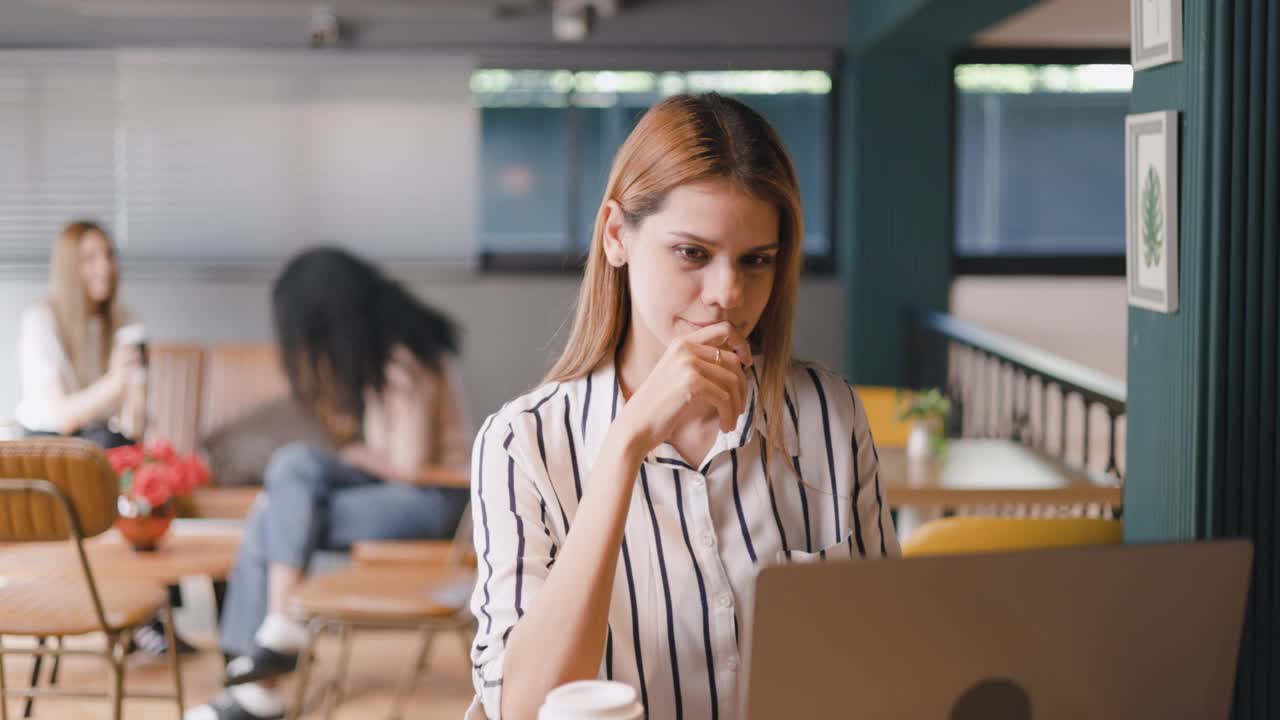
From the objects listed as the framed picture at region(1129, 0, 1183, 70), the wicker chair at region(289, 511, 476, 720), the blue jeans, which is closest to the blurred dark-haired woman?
the blue jeans

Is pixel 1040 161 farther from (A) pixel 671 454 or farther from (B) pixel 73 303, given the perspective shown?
(A) pixel 671 454

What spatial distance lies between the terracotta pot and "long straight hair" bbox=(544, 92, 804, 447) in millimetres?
2648

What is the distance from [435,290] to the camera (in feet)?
22.3

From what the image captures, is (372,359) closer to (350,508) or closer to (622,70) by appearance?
(350,508)

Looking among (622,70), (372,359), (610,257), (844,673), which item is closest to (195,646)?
(372,359)

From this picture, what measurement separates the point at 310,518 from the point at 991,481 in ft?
6.63

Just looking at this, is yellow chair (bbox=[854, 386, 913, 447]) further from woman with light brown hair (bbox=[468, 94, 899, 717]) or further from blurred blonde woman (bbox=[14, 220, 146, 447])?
woman with light brown hair (bbox=[468, 94, 899, 717])

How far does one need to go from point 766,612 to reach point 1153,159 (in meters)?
1.36

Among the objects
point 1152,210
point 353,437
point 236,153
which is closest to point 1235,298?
point 1152,210

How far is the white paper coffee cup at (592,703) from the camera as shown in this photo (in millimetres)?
977

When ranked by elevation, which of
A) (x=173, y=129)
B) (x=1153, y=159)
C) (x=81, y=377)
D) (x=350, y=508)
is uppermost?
(x=173, y=129)

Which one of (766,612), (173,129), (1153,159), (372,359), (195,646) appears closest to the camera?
(766,612)

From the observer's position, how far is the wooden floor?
162 inches

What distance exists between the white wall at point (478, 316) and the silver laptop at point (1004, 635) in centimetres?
576
